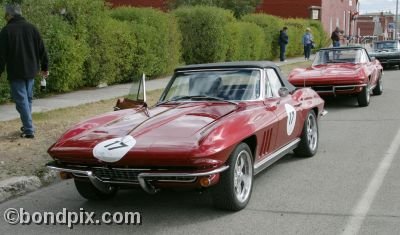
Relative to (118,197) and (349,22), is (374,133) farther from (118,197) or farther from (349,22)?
(349,22)

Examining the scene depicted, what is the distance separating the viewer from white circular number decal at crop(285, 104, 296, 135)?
6.37 metres

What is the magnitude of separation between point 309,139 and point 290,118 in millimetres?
962

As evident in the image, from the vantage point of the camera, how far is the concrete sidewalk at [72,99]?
1080 cm

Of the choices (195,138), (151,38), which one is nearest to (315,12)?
(151,38)

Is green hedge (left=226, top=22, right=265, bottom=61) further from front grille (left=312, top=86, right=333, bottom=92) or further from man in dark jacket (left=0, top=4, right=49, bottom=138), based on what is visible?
man in dark jacket (left=0, top=4, right=49, bottom=138)

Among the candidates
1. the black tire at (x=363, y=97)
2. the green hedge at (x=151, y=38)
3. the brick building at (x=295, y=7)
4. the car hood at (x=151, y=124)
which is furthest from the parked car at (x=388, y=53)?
the car hood at (x=151, y=124)

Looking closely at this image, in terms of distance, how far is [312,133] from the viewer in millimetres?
7430

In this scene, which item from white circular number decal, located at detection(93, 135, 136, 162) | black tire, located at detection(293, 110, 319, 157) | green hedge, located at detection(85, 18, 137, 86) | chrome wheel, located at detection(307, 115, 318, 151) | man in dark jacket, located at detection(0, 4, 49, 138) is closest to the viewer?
white circular number decal, located at detection(93, 135, 136, 162)

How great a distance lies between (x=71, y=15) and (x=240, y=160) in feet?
33.4

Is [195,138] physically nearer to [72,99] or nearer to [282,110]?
[282,110]

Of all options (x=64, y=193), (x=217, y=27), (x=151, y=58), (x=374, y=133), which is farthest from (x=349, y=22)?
(x=64, y=193)

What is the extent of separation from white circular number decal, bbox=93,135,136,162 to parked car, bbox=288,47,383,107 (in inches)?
298

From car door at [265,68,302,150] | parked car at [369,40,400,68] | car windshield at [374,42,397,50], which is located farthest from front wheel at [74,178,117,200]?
car windshield at [374,42,397,50]

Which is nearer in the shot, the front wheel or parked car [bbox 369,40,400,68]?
the front wheel
